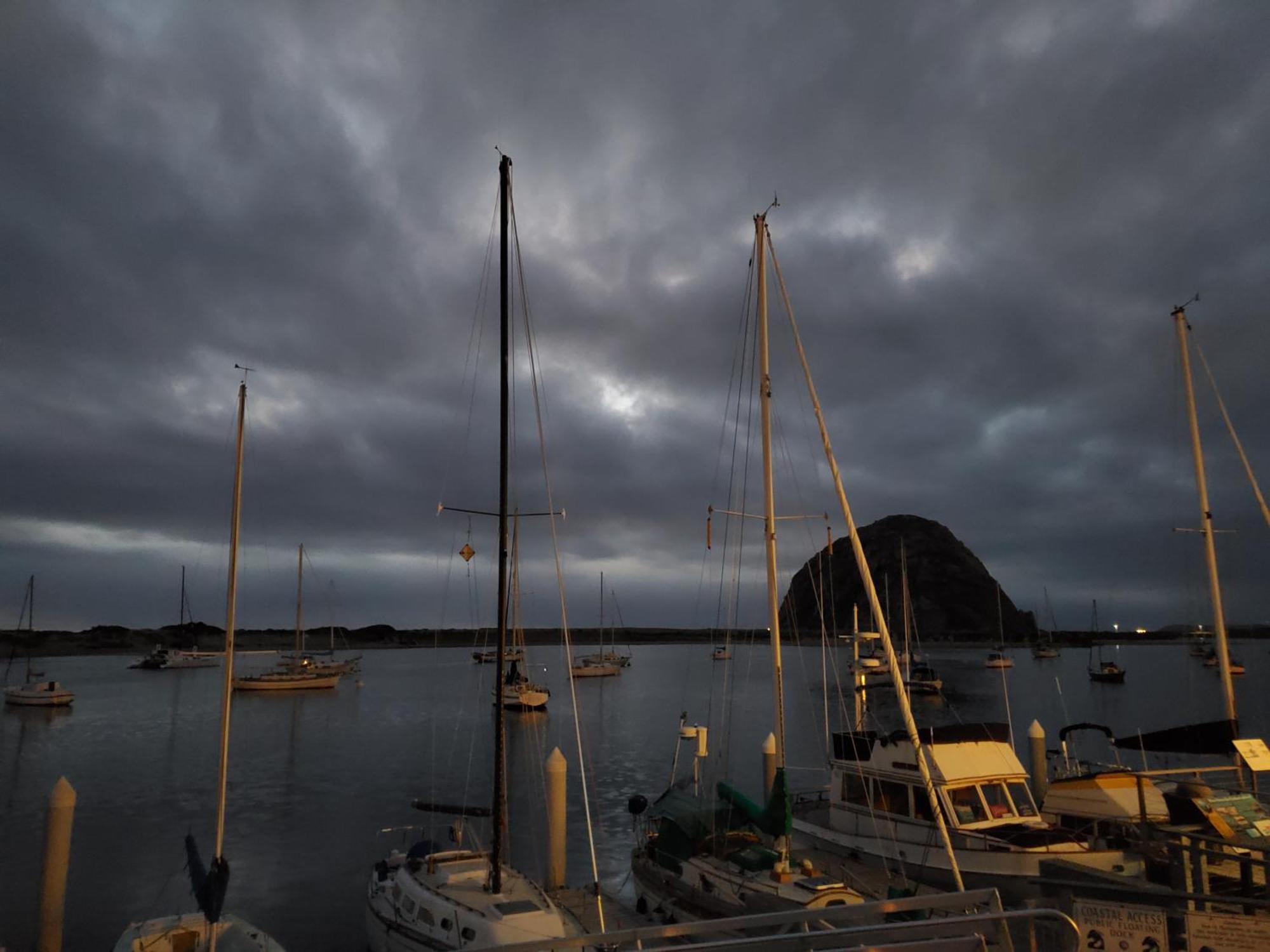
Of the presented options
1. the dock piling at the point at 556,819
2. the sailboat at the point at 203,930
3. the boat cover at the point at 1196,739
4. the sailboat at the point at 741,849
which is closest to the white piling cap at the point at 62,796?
the sailboat at the point at 203,930

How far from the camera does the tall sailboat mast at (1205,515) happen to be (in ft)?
84.0

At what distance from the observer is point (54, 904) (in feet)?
62.3

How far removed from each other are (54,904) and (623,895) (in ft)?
45.7

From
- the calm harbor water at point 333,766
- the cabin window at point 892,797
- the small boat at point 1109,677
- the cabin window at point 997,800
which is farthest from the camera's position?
the small boat at point 1109,677

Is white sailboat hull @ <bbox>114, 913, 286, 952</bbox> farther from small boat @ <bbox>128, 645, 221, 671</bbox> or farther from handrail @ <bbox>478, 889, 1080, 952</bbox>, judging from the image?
small boat @ <bbox>128, 645, 221, 671</bbox>

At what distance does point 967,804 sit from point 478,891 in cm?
1237

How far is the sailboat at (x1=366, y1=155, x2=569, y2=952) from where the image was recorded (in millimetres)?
14680

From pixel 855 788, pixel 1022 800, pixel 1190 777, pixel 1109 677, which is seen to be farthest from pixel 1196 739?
pixel 1109 677

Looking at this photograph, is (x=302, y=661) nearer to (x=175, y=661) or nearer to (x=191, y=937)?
(x=175, y=661)

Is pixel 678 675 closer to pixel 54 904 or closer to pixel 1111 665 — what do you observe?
pixel 1111 665

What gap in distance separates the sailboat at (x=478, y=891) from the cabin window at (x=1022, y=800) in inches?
484

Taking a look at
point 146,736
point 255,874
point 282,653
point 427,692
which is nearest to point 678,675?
point 427,692

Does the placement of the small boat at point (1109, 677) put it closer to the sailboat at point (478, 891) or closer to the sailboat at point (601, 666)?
the sailboat at point (601, 666)

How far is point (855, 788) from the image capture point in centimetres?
2289
